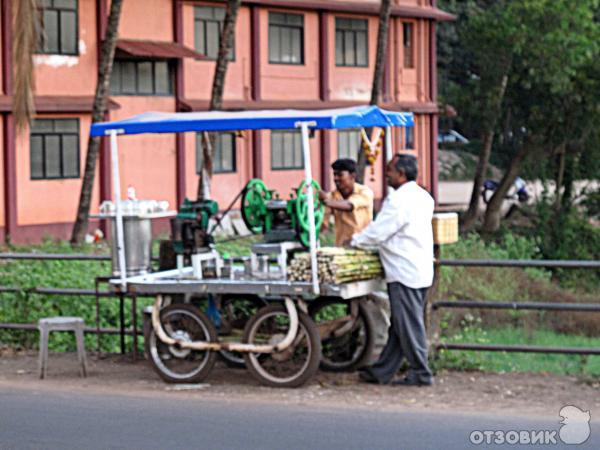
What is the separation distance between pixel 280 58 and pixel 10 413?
27565 millimetres

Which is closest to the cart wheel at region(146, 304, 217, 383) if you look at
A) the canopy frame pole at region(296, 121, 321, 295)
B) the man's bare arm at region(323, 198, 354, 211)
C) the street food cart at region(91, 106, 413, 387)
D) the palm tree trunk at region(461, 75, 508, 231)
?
the street food cart at region(91, 106, 413, 387)

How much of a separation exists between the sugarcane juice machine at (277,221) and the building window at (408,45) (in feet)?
98.7

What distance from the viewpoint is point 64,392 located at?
1159 centimetres

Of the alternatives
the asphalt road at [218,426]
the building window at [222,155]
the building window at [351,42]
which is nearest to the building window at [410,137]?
the building window at [351,42]

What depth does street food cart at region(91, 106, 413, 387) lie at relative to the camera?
446 inches

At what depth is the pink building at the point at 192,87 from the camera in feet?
101

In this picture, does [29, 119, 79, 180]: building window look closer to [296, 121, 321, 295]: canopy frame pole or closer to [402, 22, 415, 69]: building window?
[402, 22, 415, 69]: building window

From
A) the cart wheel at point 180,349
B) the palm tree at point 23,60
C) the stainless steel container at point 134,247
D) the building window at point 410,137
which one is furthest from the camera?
the building window at point 410,137

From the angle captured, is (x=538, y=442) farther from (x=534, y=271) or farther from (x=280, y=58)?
(x=280, y=58)

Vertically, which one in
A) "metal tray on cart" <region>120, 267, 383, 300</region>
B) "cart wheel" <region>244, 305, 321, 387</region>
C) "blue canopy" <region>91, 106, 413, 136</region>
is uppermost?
"blue canopy" <region>91, 106, 413, 136</region>

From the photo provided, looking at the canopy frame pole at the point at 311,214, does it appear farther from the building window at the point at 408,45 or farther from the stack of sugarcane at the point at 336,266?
the building window at the point at 408,45

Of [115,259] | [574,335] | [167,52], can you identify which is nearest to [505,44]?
[167,52]

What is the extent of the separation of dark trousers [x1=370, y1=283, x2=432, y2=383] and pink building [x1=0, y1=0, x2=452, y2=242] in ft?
58.9

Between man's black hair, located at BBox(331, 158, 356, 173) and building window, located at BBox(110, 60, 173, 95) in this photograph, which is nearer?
man's black hair, located at BBox(331, 158, 356, 173)
